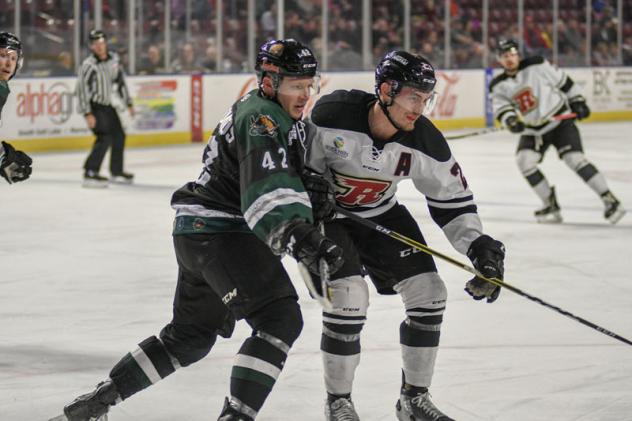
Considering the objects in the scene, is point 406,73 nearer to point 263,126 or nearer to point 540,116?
point 263,126

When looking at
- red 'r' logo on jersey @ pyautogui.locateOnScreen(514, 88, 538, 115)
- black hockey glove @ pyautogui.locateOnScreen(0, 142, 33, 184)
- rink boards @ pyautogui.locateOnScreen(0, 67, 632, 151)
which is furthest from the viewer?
rink boards @ pyautogui.locateOnScreen(0, 67, 632, 151)

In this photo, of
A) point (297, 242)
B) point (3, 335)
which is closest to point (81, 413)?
point (297, 242)

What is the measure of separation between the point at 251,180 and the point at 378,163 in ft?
2.10

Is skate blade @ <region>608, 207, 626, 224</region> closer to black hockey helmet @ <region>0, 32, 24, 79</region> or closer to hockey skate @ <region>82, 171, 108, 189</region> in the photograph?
hockey skate @ <region>82, 171, 108, 189</region>

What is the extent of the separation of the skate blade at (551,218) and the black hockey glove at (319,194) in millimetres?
5039

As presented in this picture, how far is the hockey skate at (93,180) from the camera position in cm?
978

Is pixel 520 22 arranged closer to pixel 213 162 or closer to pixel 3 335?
pixel 3 335

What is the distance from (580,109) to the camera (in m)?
8.21

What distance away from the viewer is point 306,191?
10.4 feet

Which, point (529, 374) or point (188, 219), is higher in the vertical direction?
point (188, 219)

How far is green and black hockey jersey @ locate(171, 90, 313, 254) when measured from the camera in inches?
116

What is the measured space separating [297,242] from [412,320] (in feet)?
2.57

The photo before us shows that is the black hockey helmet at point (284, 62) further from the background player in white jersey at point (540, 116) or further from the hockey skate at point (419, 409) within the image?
the background player in white jersey at point (540, 116)

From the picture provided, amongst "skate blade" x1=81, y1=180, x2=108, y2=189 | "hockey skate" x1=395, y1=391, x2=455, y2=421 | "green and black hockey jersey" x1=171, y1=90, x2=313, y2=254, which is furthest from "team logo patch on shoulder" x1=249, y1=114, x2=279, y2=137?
"skate blade" x1=81, y1=180, x2=108, y2=189
